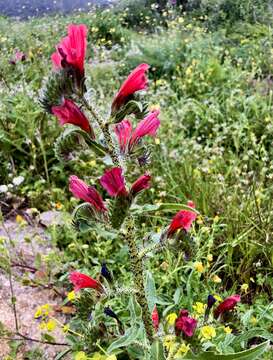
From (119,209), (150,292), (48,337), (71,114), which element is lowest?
(48,337)

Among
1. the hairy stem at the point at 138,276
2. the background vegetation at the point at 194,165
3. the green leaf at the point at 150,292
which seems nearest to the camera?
the hairy stem at the point at 138,276

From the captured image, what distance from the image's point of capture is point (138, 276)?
1456 millimetres

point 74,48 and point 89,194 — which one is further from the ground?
point 74,48

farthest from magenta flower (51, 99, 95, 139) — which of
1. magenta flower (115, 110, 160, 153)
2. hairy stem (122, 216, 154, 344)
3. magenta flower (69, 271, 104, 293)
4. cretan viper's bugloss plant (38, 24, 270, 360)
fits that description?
magenta flower (69, 271, 104, 293)

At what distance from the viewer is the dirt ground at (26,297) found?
2.23 meters

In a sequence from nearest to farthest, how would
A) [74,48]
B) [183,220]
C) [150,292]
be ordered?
1. [74,48]
2. [183,220]
3. [150,292]

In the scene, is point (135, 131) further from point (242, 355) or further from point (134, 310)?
point (242, 355)

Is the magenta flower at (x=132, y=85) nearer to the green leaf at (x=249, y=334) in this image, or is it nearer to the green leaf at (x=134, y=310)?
the green leaf at (x=134, y=310)

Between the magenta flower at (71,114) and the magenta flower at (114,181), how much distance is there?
130 millimetres

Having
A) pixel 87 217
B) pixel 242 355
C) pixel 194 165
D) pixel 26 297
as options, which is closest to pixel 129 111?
pixel 87 217

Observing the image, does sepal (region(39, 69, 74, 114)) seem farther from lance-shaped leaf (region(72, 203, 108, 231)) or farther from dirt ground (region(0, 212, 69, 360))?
dirt ground (region(0, 212, 69, 360))

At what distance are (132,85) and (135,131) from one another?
5.6 inches

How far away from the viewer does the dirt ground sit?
2.23 m

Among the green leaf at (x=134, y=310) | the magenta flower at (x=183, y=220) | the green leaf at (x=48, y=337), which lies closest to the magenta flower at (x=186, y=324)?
the green leaf at (x=134, y=310)
